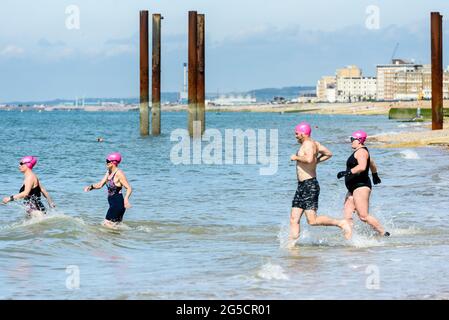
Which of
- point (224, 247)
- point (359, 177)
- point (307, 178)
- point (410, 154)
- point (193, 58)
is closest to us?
point (307, 178)

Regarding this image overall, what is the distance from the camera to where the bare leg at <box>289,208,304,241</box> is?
37.0 feet

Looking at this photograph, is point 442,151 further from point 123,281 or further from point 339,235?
point 123,281

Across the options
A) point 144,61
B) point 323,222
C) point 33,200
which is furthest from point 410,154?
point 323,222

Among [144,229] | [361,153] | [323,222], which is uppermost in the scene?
[361,153]

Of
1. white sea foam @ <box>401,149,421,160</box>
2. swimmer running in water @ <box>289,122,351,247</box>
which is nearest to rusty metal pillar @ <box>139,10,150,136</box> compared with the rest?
white sea foam @ <box>401,149,421,160</box>

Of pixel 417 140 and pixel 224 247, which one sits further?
pixel 417 140

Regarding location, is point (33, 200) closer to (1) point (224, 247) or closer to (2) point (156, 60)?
(1) point (224, 247)

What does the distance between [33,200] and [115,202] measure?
47.2 inches

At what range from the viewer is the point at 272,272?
9.76 metres

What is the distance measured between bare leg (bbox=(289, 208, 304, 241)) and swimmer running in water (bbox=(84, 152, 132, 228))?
94.2 inches

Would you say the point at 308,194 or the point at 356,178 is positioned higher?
the point at 356,178

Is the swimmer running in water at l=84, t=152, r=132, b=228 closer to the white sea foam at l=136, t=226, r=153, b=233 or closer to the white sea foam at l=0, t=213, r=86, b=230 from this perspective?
the white sea foam at l=136, t=226, r=153, b=233

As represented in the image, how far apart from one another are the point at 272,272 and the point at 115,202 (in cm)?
400

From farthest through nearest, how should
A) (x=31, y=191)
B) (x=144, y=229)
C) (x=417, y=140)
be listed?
(x=417, y=140)
(x=144, y=229)
(x=31, y=191)
